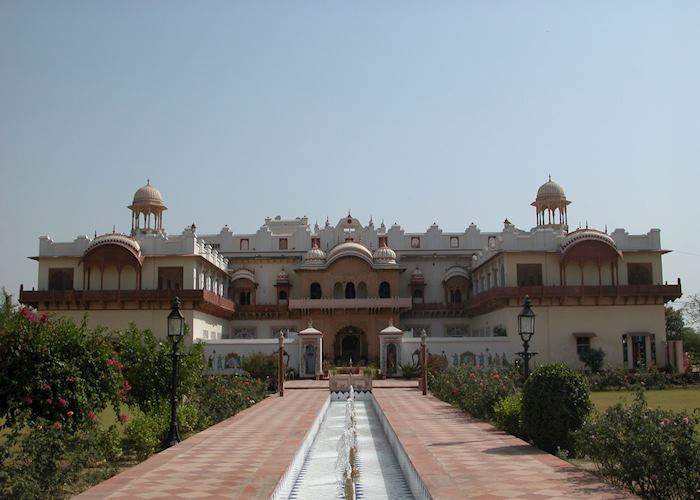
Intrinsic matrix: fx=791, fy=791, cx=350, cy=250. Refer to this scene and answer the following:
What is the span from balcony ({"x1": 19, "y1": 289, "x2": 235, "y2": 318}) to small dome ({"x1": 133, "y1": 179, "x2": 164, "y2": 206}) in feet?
22.9

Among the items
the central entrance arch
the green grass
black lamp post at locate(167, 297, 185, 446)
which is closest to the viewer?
black lamp post at locate(167, 297, 185, 446)

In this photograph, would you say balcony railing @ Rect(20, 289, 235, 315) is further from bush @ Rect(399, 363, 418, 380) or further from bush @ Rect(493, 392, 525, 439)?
bush @ Rect(493, 392, 525, 439)

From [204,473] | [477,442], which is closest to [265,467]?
[204,473]

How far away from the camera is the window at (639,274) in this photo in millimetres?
37812

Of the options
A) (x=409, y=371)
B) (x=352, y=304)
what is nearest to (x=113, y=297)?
(x=352, y=304)

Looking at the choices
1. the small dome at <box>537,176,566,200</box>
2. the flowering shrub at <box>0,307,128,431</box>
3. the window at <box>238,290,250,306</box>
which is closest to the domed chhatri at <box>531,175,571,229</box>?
the small dome at <box>537,176,566,200</box>

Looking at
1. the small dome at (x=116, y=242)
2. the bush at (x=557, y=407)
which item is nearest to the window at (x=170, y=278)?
the small dome at (x=116, y=242)

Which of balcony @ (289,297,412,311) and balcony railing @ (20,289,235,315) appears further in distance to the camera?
balcony @ (289,297,412,311)

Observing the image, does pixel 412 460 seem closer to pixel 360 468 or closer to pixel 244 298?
pixel 360 468

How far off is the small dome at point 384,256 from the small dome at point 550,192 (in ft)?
28.8

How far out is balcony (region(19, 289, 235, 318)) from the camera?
37.6 metres

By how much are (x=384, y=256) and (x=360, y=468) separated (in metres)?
33.1

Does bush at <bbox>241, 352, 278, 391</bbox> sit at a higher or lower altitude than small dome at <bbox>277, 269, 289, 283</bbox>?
lower

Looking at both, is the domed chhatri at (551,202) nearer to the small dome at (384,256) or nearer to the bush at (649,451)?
the small dome at (384,256)
